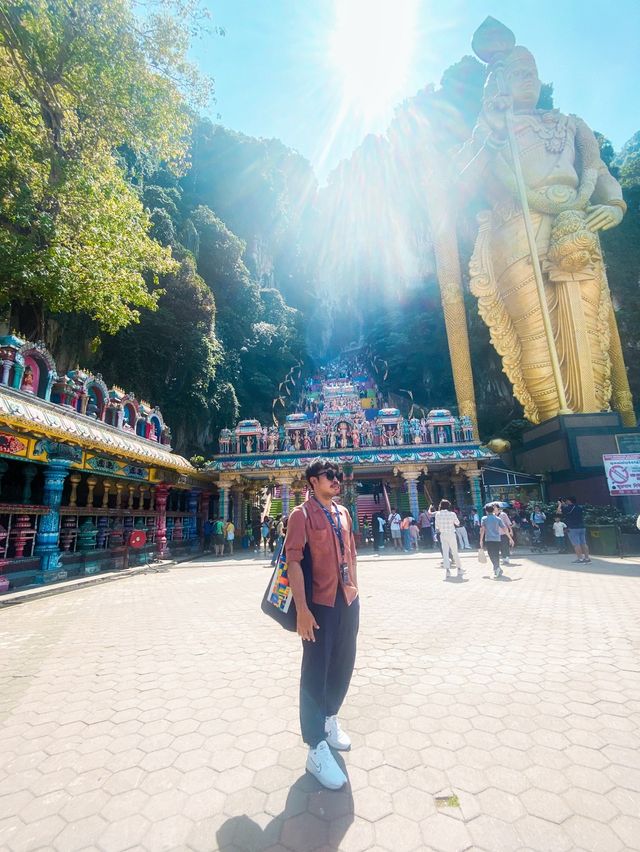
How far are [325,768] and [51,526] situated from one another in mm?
9431

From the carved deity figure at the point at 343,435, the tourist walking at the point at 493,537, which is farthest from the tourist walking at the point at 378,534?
the tourist walking at the point at 493,537

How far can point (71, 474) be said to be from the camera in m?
10.3

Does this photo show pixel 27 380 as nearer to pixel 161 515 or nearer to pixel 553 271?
pixel 161 515

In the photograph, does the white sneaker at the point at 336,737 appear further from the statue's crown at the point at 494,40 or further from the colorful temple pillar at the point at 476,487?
the statue's crown at the point at 494,40

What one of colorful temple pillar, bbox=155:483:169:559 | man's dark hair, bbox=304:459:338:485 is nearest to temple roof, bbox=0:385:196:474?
colorful temple pillar, bbox=155:483:169:559

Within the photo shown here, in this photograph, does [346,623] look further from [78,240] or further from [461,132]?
[461,132]

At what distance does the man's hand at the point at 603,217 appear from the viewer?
53.7 feet

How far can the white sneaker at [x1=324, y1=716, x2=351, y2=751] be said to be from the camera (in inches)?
87.4

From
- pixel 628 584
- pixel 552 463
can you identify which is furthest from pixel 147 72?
pixel 552 463

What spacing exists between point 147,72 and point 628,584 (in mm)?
15928

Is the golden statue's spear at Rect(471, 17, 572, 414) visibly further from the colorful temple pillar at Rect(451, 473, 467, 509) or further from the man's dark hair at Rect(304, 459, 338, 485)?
the man's dark hair at Rect(304, 459, 338, 485)

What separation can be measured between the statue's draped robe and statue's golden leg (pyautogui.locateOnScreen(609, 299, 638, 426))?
2.42m

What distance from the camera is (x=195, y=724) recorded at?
8.38 feet

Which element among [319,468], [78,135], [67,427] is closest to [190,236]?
[78,135]
